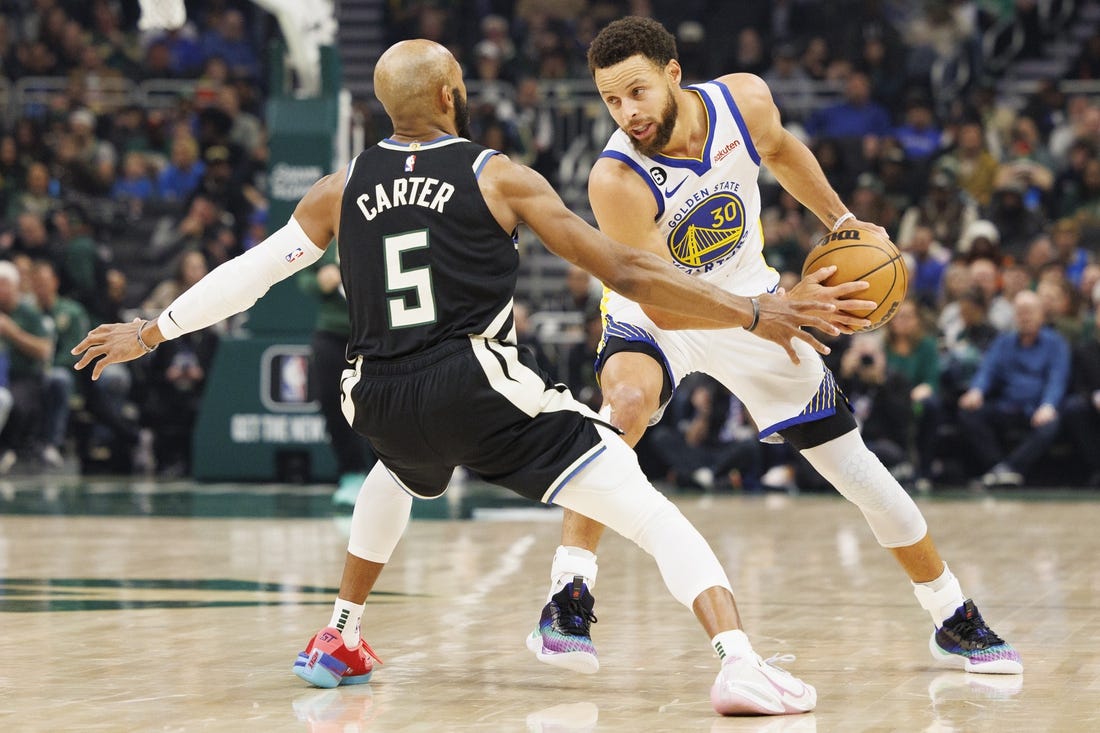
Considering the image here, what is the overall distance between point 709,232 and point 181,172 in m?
14.3

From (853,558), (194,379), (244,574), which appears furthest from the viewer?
(194,379)

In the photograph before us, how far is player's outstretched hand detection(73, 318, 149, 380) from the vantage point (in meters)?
4.92

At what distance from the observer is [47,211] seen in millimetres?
18078

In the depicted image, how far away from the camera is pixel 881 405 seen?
1322 cm

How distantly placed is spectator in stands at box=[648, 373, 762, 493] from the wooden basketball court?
7.43 feet

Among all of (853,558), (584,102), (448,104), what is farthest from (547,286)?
(448,104)

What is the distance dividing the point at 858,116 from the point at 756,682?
14.3 m

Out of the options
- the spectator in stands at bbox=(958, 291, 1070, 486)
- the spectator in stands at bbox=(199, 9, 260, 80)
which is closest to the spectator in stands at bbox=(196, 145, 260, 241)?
the spectator in stands at bbox=(199, 9, 260, 80)

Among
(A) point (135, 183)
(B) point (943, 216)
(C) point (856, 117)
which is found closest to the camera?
(B) point (943, 216)

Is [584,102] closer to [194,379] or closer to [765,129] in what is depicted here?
[194,379]

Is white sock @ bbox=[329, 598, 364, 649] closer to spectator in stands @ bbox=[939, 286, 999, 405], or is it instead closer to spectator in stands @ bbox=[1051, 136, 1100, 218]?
spectator in stands @ bbox=[939, 286, 999, 405]

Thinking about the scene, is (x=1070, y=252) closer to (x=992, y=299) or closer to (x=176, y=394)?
(x=992, y=299)

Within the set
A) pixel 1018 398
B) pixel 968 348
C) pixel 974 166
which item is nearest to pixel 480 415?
pixel 1018 398

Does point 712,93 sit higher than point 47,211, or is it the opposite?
point 712,93
